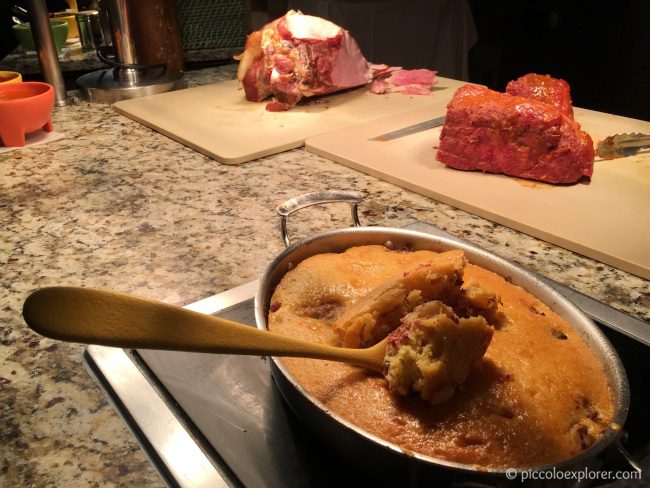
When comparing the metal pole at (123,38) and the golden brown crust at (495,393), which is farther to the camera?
the metal pole at (123,38)

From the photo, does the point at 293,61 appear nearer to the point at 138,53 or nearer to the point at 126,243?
the point at 138,53

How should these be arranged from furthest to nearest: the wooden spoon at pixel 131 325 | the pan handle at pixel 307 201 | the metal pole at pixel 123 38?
the metal pole at pixel 123 38
the pan handle at pixel 307 201
the wooden spoon at pixel 131 325

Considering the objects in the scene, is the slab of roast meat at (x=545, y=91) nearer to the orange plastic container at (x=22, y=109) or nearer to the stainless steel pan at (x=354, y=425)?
the stainless steel pan at (x=354, y=425)

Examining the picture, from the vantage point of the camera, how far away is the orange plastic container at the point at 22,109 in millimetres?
1476

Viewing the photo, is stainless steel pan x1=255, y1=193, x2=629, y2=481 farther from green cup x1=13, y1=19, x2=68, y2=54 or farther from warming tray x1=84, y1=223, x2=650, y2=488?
green cup x1=13, y1=19, x2=68, y2=54

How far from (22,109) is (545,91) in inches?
54.8

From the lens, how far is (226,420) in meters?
0.64

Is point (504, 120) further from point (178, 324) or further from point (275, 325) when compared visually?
point (178, 324)

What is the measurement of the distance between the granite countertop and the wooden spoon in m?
0.19

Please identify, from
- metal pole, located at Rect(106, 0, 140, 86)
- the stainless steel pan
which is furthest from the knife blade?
metal pole, located at Rect(106, 0, 140, 86)

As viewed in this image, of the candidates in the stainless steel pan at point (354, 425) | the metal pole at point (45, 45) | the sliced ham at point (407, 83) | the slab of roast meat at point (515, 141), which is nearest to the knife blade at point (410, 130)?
the slab of roast meat at point (515, 141)

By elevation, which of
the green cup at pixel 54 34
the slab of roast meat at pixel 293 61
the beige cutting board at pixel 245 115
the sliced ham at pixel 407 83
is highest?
the green cup at pixel 54 34

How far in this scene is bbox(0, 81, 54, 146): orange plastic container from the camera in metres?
1.48

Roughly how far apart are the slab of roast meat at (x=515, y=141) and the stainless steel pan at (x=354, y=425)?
20.7 inches
